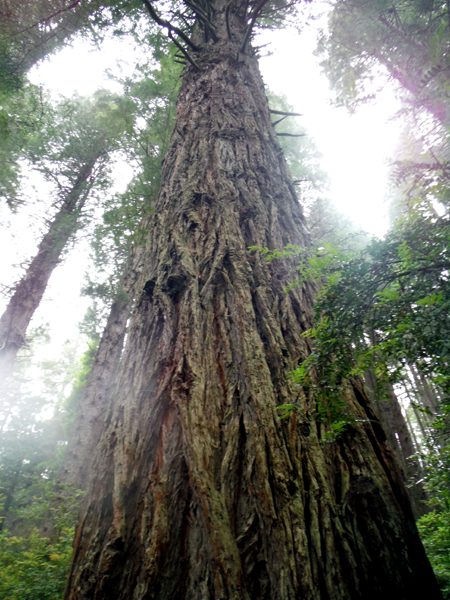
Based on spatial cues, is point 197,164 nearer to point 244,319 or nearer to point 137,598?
point 244,319

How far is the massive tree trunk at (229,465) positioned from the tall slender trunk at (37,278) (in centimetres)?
703

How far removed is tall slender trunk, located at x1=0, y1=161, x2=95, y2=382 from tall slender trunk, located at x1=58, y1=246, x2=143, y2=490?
7.26 feet

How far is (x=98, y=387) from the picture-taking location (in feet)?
22.8

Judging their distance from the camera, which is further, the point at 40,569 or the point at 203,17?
the point at 203,17

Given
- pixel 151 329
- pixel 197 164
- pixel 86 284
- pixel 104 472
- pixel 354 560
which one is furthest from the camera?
pixel 86 284

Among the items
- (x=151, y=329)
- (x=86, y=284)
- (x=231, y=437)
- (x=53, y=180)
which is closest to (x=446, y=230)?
(x=231, y=437)

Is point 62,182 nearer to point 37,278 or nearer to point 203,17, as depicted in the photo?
point 37,278

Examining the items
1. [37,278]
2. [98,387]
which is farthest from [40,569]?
[37,278]

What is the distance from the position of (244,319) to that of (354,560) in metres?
1.23

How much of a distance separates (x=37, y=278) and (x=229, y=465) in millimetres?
9130

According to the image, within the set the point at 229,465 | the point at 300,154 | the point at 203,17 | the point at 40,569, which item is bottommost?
the point at 40,569

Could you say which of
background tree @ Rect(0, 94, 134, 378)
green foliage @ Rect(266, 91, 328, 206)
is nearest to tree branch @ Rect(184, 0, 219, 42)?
background tree @ Rect(0, 94, 134, 378)

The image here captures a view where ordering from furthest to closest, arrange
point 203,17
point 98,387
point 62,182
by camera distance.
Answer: point 62,182
point 98,387
point 203,17

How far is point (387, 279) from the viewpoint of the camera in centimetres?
149
